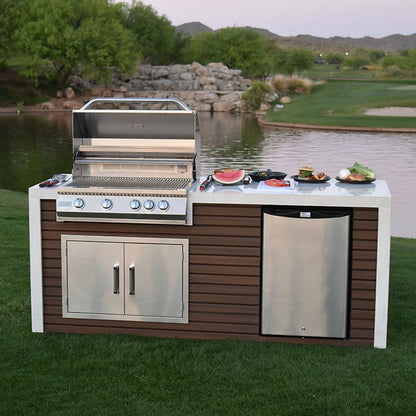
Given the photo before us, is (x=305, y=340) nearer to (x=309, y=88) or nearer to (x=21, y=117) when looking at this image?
(x=21, y=117)

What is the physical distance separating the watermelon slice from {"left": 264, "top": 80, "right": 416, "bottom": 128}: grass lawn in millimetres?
25906

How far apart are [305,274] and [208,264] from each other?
2.16 ft

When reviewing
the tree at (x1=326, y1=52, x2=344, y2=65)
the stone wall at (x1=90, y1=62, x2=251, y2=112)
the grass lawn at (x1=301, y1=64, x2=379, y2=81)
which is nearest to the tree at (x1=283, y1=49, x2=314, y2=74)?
the grass lawn at (x1=301, y1=64, x2=379, y2=81)

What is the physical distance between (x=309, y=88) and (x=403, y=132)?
20.9 meters

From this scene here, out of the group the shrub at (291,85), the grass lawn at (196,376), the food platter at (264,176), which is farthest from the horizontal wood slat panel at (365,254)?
the shrub at (291,85)

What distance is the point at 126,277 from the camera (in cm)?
492

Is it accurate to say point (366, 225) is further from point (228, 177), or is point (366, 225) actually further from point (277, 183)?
point (228, 177)

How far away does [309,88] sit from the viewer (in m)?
48.9

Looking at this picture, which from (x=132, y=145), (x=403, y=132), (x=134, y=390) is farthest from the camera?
(x=403, y=132)

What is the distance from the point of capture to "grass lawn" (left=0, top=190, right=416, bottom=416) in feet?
12.7

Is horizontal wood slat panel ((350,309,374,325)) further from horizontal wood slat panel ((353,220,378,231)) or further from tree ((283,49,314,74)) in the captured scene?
tree ((283,49,314,74))

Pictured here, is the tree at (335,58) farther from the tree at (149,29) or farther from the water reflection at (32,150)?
the water reflection at (32,150)

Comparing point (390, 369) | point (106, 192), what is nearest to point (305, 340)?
point (390, 369)

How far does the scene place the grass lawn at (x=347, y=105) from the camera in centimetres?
3172
